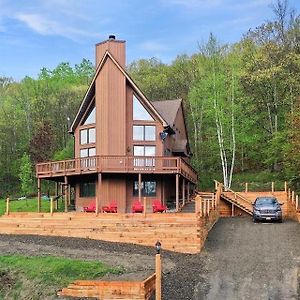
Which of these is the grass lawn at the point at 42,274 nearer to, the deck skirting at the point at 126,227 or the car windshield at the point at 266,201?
the deck skirting at the point at 126,227

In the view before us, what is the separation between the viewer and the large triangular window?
34.2m

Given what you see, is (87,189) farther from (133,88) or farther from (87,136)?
(133,88)

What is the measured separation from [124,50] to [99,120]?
16.2 feet

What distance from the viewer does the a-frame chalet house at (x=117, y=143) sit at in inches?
1282

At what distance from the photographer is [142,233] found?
22469 mm

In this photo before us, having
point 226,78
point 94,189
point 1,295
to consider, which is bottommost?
point 1,295

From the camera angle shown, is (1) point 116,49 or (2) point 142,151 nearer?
(2) point 142,151

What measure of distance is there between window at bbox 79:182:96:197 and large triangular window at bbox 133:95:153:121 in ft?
17.4

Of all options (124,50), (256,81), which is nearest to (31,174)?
(124,50)

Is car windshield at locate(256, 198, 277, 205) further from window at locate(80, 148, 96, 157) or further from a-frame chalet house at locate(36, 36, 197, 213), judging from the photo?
window at locate(80, 148, 96, 157)

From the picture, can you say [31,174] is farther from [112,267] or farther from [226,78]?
[112,267]

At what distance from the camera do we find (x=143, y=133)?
34156 millimetres

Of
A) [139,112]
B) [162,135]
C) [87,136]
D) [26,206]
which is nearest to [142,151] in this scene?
[162,135]

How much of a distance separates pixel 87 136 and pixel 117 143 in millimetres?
2789
